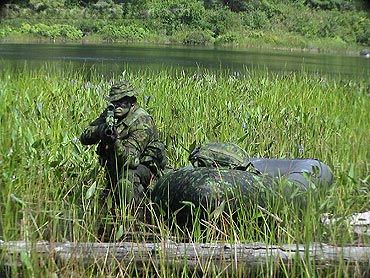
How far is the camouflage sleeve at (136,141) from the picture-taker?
11.9ft

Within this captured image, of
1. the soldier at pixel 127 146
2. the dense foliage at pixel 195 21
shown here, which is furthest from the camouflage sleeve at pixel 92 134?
the dense foliage at pixel 195 21

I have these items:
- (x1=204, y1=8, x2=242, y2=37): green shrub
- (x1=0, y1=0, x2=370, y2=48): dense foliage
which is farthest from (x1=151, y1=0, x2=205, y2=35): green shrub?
(x1=204, y1=8, x2=242, y2=37): green shrub

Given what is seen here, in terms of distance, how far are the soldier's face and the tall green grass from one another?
18.5 inches

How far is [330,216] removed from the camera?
10.8 feet

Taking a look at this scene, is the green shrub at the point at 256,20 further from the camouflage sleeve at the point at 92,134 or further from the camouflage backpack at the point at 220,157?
the camouflage sleeve at the point at 92,134

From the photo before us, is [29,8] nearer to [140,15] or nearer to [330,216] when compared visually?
[140,15]

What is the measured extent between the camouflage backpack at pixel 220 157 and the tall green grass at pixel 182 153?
408mm

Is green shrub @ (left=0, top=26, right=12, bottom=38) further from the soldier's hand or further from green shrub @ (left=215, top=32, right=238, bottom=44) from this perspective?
the soldier's hand

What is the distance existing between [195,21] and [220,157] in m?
Result: 47.5

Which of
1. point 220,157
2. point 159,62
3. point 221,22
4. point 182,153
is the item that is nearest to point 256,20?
point 221,22

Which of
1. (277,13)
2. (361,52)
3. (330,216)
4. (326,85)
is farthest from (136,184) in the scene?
(277,13)

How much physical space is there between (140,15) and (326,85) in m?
42.6

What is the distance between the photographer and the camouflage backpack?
12.7 ft

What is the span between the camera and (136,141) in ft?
12.3
